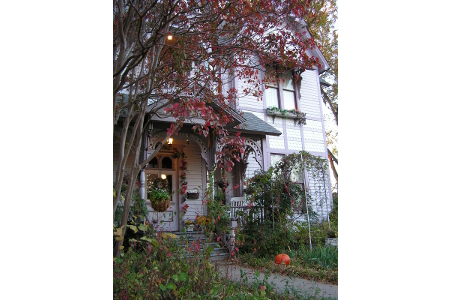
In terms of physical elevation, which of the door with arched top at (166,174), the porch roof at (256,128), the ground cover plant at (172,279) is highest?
the porch roof at (256,128)

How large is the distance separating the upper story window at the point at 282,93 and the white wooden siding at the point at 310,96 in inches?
15.6

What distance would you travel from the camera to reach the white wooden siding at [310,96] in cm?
1042

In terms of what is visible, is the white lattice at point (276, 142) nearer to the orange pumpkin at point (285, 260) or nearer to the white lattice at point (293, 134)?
the white lattice at point (293, 134)

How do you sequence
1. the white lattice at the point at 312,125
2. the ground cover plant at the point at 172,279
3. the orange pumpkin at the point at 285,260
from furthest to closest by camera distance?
the white lattice at the point at 312,125 < the orange pumpkin at the point at 285,260 < the ground cover plant at the point at 172,279

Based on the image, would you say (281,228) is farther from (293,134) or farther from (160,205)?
(293,134)

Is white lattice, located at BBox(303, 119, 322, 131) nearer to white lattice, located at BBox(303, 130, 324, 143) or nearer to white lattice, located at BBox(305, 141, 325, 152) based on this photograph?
white lattice, located at BBox(303, 130, 324, 143)

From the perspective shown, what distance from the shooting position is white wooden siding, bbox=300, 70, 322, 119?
1042 cm

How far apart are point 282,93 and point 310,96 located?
3.75 feet

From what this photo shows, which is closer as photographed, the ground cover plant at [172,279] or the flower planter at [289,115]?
the ground cover plant at [172,279]

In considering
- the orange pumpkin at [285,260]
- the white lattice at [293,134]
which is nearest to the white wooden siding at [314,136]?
the white lattice at [293,134]
